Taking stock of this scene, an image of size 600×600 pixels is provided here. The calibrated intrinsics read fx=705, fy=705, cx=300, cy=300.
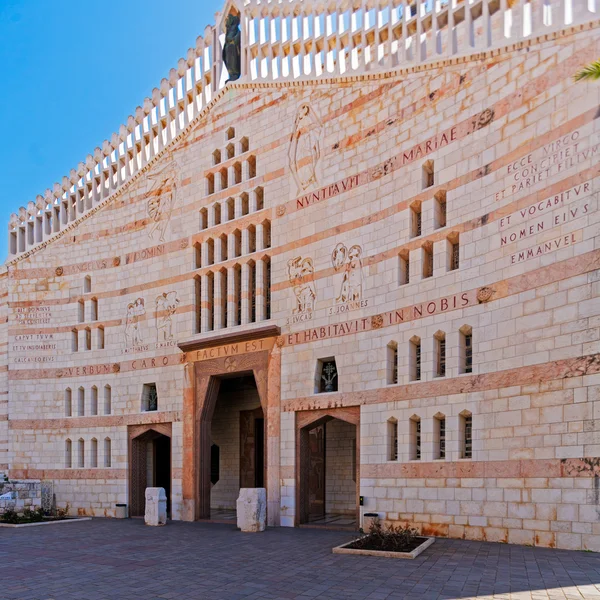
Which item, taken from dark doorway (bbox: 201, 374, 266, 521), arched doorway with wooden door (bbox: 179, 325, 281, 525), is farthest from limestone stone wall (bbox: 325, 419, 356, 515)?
dark doorway (bbox: 201, 374, 266, 521)

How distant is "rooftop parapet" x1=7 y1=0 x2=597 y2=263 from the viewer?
16094mm

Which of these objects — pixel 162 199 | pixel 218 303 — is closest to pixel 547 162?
pixel 218 303

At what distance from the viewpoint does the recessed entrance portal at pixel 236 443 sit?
25.9m

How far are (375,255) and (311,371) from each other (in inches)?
147

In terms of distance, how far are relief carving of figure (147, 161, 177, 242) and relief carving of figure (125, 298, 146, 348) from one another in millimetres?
2443

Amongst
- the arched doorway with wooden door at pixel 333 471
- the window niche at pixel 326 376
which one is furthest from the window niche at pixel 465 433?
the arched doorway with wooden door at pixel 333 471

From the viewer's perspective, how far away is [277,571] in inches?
485

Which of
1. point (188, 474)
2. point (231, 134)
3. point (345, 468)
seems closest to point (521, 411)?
point (345, 468)

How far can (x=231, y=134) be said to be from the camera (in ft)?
76.3

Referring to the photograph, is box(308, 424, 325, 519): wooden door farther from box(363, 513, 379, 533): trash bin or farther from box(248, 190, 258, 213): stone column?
box(248, 190, 258, 213): stone column

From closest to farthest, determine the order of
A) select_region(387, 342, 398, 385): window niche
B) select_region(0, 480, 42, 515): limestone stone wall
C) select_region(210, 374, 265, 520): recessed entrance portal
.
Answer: select_region(387, 342, 398, 385): window niche → select_region(0, 480, 42, 515): limestone stone wall → select_region(210, 374, 265, 520): recessed entrance portal

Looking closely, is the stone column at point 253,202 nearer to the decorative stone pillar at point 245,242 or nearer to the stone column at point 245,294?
the decorative stone pillar at point 245,242

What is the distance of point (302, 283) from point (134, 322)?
760cm

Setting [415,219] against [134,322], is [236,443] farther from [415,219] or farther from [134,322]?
→ [415,219]
